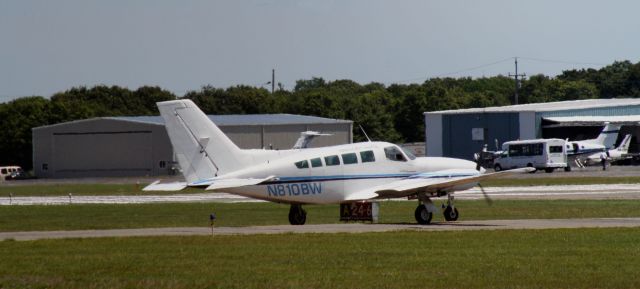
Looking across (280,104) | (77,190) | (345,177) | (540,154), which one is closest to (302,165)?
(345,177)

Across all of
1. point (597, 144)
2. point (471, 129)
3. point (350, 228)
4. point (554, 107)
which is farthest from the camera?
point (554, 107)

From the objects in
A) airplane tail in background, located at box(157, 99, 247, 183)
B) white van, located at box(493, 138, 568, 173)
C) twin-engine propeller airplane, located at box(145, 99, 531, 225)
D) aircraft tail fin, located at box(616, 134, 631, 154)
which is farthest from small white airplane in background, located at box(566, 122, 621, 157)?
airplane tail in background, located at box(157, 99, 247, 183)

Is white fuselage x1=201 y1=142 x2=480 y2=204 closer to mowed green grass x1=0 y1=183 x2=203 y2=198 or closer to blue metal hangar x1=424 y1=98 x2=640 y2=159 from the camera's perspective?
mowed green grass x1=0 y1=183 x2=203 y2=198

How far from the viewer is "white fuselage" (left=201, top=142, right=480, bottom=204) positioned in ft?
115

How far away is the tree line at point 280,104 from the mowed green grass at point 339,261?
105m

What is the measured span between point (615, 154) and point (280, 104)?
68.2m

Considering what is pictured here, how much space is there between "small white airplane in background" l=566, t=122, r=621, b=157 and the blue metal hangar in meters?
6.91

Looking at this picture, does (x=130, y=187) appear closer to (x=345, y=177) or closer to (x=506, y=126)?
(x=506, y=126)

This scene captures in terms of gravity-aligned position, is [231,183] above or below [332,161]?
below

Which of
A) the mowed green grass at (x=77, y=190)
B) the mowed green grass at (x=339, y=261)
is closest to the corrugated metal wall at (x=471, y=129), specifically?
the mowed green grass at (x=77, y=190)

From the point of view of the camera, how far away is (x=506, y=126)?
4309 inches

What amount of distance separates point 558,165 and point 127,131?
130 feet

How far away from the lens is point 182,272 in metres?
23.3

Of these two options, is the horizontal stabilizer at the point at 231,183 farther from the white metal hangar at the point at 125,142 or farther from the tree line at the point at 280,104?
the tree line at the point at 280,104
